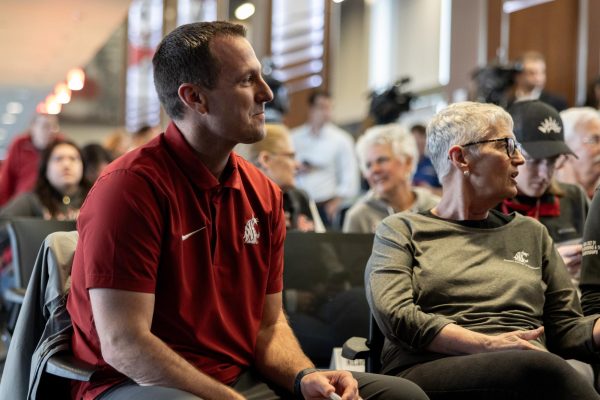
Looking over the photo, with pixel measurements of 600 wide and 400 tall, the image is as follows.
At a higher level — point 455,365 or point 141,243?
point 141,243

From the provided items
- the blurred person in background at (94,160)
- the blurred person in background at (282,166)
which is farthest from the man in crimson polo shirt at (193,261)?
the blurred person in background at (94,160)

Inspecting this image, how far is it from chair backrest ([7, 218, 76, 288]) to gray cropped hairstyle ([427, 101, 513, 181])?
4.77ft

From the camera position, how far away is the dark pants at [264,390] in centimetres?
198

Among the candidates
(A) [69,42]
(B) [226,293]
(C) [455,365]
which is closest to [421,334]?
(C) [455,365]

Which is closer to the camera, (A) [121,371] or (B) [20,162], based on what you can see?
(A) [121,371]

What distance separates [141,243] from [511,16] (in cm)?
751

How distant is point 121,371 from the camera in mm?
2035

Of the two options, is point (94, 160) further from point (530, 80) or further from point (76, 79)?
point (76, 79)

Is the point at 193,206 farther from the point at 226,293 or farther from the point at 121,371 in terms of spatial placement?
the point at 121,371

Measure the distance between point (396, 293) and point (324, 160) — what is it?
536cm

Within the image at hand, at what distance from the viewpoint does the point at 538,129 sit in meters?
3.26

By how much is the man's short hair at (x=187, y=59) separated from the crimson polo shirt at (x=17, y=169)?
4.64 metres

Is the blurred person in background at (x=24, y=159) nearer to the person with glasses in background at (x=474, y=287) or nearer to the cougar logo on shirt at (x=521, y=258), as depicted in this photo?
the person with glasses in background at (x=474, y=287)

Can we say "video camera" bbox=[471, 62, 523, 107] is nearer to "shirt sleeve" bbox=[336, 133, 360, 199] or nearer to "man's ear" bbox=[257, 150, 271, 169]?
"shirt sleeve" bbox=[336, 133, 360, 199]
